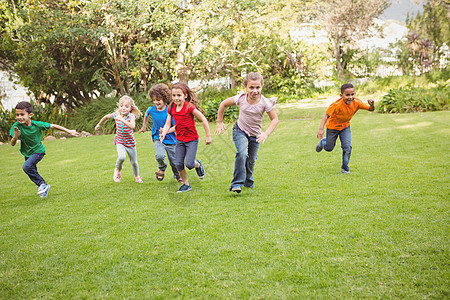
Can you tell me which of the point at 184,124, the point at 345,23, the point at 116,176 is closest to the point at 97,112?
the point at 116,176

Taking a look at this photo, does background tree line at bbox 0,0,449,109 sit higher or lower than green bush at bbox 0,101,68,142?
higher

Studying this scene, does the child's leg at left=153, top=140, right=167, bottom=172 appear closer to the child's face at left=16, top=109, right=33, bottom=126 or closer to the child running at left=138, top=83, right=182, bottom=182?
the child running at left=138, top=83, right=182, bottom=182

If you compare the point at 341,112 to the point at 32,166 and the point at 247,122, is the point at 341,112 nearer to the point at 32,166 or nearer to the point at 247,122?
the point at 247,122

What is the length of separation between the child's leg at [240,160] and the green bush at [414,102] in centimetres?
1108

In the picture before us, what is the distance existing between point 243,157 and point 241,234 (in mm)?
1458

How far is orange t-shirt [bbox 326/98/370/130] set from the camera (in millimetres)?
6023

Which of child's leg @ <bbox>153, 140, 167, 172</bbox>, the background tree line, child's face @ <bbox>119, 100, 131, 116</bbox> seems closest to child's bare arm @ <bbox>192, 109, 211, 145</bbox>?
child's leg @ <bbox>153, 140, 167, 172</bbox>

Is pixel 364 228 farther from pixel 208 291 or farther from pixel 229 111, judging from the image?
pixel 229 111

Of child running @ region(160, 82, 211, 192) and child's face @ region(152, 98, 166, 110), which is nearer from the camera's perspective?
child running @ region(160, 82, 211, 192)

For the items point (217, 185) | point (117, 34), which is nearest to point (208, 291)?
point (217, 185)

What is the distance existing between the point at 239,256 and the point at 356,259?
89cm

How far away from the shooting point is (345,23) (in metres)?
26.1

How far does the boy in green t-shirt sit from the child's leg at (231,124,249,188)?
216 cm

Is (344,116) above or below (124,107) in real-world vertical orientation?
Result: below
